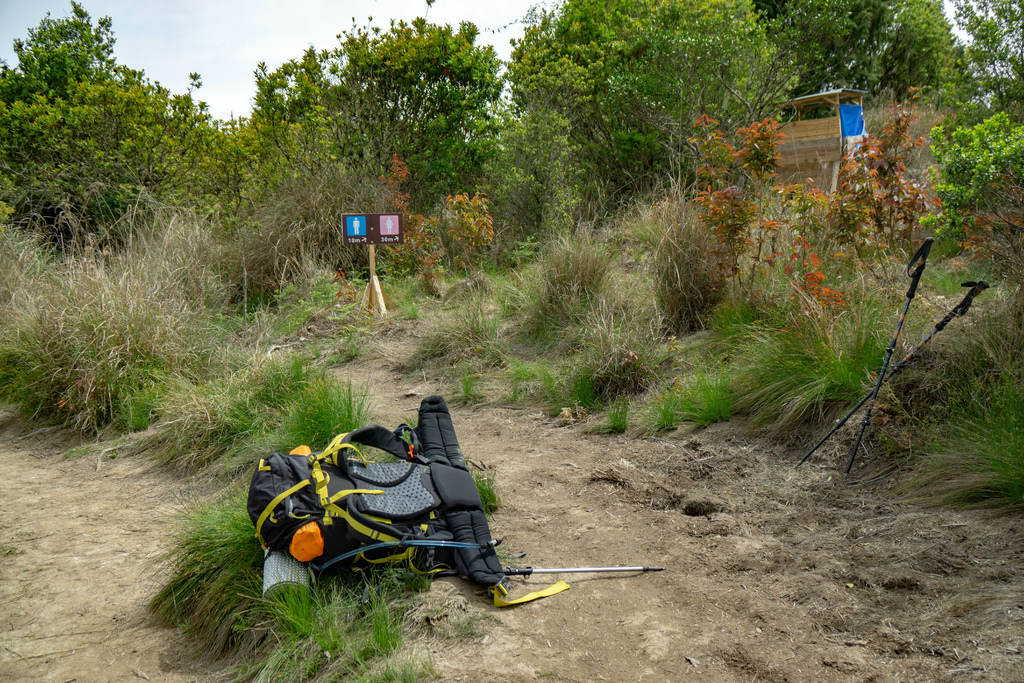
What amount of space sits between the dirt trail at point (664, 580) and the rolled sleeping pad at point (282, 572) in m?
0.45

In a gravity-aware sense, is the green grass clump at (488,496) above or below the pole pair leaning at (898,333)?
below

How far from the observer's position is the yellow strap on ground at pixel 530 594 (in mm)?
2711

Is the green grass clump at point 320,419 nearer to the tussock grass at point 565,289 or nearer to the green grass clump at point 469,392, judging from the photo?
the green grass clump at point 469,392

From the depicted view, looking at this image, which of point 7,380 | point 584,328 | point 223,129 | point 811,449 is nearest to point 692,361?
point 584,328

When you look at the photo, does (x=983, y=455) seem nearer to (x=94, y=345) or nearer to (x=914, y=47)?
(x=94, y=345)

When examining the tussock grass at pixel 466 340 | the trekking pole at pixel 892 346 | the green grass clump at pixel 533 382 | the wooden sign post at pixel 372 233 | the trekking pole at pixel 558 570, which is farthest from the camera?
the wooden sign post at pixel 372 233

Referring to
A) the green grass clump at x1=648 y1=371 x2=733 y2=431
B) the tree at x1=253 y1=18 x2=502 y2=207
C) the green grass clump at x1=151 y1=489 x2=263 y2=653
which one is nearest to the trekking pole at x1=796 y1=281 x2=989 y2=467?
the green grass clump at x1=648 y1=371 x2=733 y2=431

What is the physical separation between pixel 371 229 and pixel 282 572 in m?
6.15

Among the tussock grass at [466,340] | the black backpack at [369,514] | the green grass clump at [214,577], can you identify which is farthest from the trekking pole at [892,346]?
the tussock grass at [466,340]

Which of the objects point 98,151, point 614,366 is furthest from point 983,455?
point 98,151

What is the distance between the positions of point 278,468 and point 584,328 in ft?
11.5

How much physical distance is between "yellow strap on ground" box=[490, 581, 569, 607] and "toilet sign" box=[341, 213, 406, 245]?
20.1 ft

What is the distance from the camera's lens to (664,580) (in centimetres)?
289

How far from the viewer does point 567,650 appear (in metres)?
2.45
